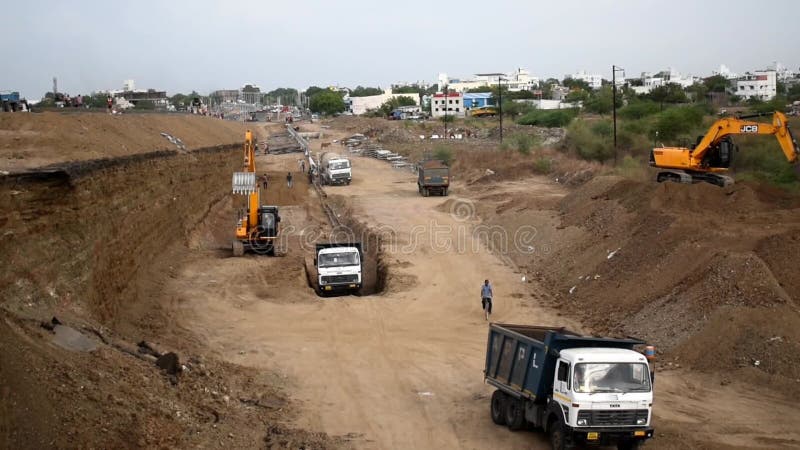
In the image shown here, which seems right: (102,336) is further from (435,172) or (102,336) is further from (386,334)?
(435,172)

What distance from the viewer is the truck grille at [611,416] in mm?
14398

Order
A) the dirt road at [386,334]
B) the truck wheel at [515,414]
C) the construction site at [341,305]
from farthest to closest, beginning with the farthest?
the dirt road at [386,334] → the truck wheel at [515,414] → the construction site at [341,305]

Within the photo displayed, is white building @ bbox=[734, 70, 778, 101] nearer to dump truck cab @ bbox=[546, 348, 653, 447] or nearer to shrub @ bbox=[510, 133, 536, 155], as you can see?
shrub @ bbox=[510, 133, 536, 155]

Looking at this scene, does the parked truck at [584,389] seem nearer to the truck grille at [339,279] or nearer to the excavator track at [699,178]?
the truck grille at [339,279]

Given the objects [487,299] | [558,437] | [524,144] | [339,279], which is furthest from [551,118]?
[558,437]

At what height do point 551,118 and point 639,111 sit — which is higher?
point 551,118

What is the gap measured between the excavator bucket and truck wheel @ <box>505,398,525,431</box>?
23579mm

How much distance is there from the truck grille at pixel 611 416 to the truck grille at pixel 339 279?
1993cm

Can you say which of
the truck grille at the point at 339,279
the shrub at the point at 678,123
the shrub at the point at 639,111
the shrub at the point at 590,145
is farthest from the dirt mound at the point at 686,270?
the shrub at the point at 639,111

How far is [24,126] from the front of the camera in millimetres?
37625

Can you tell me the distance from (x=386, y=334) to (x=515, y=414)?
35.1ft

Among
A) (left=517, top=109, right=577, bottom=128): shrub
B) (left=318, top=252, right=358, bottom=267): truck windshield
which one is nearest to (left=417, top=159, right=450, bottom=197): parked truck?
(left=318, top=252, right=358, bottom=267): truck windshield

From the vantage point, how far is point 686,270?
26594mm

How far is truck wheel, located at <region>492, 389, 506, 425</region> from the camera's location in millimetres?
17520
